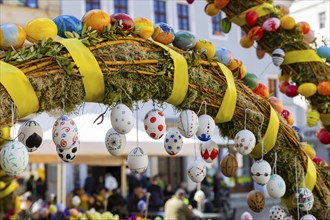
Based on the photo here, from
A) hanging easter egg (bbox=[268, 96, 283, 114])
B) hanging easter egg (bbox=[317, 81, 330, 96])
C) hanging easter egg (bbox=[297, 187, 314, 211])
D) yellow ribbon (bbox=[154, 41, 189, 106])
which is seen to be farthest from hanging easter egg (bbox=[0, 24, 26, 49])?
hanging easter egg (bbox=[317, 81, 330, 96])

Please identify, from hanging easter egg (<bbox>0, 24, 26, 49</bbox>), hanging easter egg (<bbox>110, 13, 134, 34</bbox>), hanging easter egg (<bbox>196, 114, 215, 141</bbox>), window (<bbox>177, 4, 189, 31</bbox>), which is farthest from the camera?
window (<bbox>177, 4, 189, 31</bbox>)

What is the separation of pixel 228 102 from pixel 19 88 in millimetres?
1283

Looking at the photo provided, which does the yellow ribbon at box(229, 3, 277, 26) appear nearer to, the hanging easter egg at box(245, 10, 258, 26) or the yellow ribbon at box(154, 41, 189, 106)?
the hanging easter egg at box(245, 10, 258, 26)

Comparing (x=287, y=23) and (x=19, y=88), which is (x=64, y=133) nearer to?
(x=19, y=88)

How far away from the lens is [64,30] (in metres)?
2.69

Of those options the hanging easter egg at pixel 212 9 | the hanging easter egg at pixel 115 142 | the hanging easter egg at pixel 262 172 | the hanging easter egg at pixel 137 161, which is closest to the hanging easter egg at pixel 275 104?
the hanging easter egg at pixel 262 172

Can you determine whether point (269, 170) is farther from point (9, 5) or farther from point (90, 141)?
point (9, 5)

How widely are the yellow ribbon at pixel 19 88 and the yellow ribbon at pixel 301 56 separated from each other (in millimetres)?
2378

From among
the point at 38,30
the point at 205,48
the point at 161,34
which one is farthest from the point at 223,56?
the point at 38,30

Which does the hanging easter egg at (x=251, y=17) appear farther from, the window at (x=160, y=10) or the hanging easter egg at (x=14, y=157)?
the window at (x=160, y=10)

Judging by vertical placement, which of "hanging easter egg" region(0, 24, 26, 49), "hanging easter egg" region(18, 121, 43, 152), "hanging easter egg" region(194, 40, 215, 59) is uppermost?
"hanging easter egg" region(194, 40, 215, 59)

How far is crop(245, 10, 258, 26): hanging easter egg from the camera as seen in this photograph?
4.08 meters

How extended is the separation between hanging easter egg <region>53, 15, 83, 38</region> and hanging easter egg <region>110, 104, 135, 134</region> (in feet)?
1.51

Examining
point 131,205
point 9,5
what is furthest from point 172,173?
point 131,205
